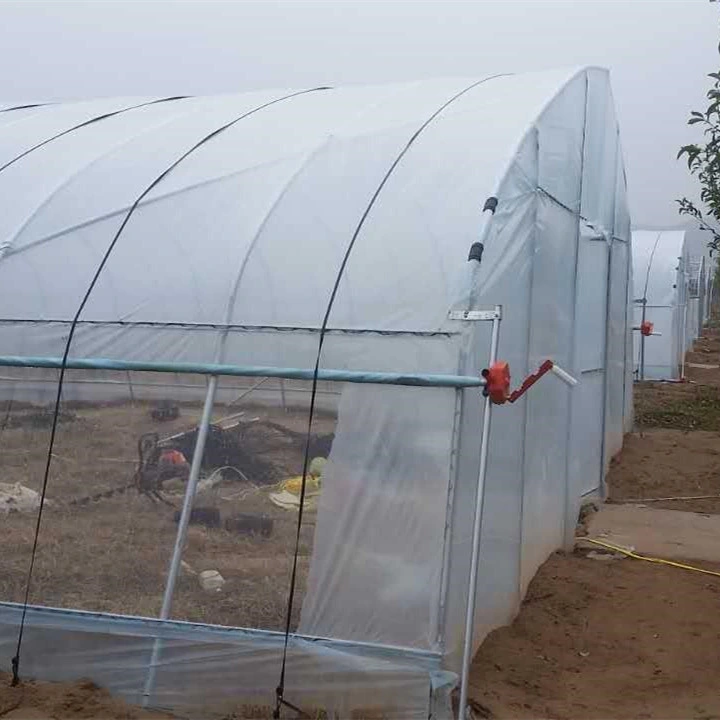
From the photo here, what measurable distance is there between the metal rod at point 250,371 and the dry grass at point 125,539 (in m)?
0.23

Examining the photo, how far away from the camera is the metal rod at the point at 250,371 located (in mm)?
4824

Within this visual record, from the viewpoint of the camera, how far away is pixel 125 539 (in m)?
5.23

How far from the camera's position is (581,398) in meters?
8.19

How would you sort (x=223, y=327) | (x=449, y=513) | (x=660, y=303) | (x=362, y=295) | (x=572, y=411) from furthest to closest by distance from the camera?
(x=660, y=303) < (x=572, y=411) < (x=223, y=327) < (x=362, y=295) < (x=449, y=513)

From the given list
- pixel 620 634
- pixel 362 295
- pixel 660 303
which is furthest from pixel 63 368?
pixel 660 303

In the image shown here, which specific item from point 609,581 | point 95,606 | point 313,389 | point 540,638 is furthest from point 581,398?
point 95,606

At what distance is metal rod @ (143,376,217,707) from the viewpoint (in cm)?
499

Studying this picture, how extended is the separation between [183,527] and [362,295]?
161 centimetres

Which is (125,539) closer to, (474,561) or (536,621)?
(474,561)

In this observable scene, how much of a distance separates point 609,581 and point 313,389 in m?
2.91

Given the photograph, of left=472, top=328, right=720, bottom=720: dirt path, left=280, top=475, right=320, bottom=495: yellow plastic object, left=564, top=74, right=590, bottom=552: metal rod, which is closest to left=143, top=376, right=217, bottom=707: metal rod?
left=280, top=475, right=320, bottom=495: yellow plastic object

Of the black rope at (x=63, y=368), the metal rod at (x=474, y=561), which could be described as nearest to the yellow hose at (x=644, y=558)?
the metal rod at (x=474, y=561)

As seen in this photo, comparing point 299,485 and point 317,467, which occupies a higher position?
point 317,467

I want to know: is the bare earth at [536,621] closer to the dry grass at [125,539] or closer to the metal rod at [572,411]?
the dry grass at [125,539]
